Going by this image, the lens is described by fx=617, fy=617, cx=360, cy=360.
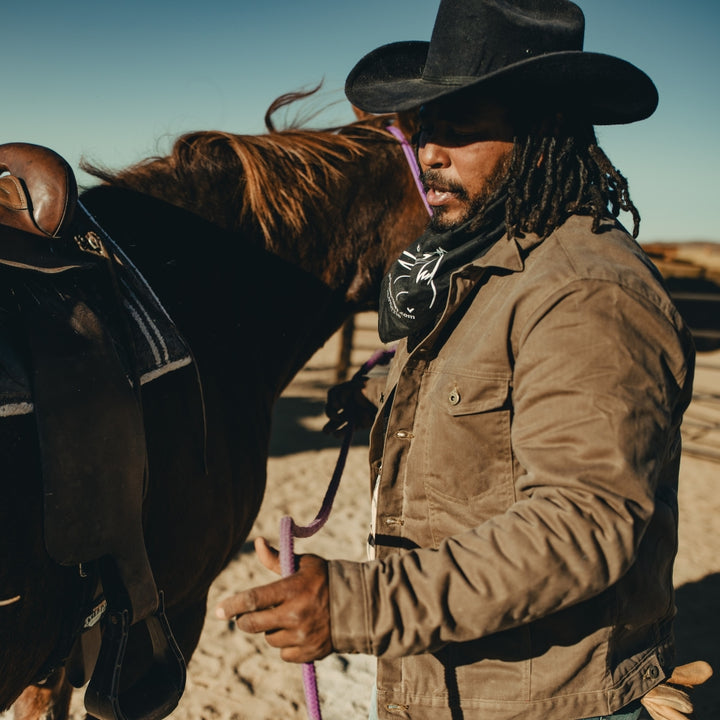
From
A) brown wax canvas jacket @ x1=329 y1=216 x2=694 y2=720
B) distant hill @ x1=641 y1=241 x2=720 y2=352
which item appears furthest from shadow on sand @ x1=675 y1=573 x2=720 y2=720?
distant hill @ x1=641 y1=241 x2=720 y2=352

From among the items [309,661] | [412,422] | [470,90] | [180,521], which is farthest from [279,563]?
[470,90]

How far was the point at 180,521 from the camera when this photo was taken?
145cm

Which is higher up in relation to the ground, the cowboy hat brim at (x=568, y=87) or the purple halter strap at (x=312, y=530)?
the cowboy hat brim at (x=568, y=87)

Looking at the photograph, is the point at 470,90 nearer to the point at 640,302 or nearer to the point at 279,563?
the point at 640,302

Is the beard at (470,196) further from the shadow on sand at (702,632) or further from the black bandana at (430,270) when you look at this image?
the shadow on sand at (702,632)

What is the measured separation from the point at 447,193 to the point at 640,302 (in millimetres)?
412

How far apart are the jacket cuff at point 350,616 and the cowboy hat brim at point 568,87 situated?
2.55 feet

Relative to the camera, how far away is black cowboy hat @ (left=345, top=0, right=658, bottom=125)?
965 millimetres

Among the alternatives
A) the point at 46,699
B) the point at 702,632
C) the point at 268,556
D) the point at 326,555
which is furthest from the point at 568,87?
the point at 702,632

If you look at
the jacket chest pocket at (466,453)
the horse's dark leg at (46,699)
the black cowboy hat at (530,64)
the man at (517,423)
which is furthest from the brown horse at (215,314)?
the black cowboy hat at (530,64)

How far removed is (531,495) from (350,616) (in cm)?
30

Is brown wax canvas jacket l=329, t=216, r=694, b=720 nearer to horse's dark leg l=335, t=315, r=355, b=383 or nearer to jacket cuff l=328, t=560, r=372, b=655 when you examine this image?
jacket cuff l=328, t=560, r=372, b=655

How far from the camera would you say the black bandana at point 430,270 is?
1090 mm

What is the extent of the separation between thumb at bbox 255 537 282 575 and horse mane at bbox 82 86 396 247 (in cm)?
113
